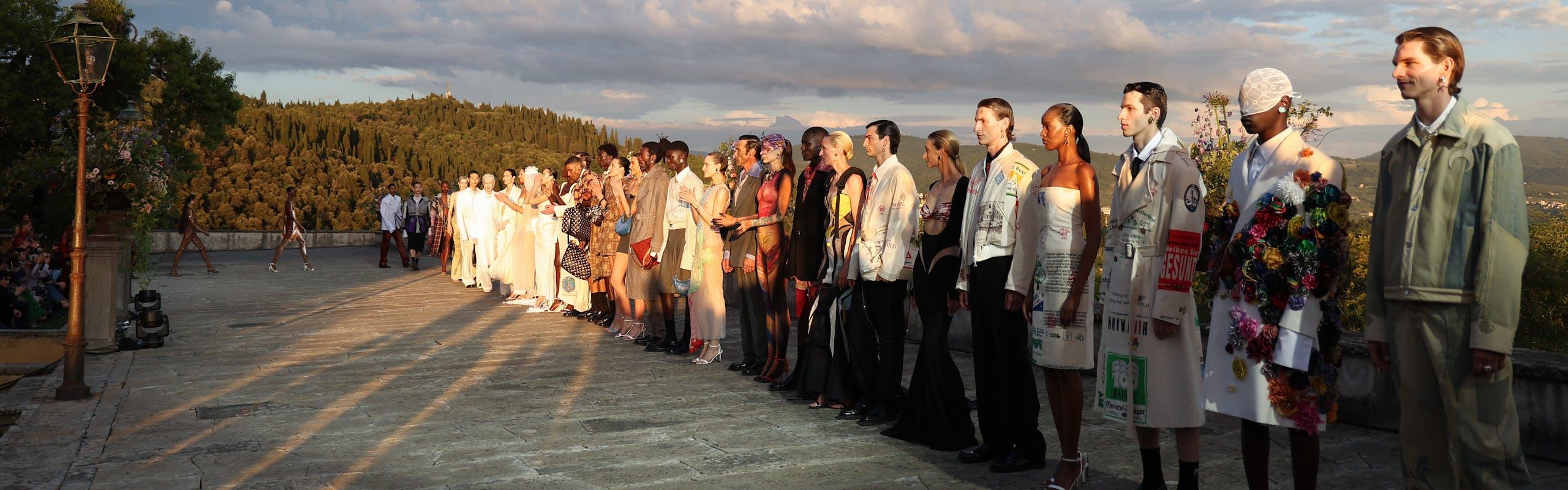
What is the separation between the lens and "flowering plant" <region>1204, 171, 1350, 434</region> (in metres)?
4.00

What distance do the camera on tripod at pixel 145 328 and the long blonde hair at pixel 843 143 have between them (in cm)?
A: 651

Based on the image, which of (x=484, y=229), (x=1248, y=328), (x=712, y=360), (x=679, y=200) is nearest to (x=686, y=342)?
(x=712, y=360)

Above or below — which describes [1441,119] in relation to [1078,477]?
above

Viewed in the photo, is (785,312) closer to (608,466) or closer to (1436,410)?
(608,466)

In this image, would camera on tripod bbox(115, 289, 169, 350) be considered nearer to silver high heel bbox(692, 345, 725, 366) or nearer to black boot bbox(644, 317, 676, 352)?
black boot bbox(644, 317, 676, 352)

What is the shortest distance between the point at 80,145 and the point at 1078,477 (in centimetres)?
692

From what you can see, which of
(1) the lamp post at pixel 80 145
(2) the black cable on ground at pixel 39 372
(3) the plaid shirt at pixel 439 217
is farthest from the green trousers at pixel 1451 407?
(3) the plaid shirt at pixel 439 217

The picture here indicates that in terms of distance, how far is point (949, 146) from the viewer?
6117mm

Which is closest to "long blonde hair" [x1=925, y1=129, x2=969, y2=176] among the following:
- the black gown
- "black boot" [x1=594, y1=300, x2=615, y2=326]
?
the black gown

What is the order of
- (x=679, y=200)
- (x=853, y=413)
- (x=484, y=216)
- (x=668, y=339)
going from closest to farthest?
(x=853, y=413) < (x=679, y=200) < (x=668, y=339) < (x=484, y=216)

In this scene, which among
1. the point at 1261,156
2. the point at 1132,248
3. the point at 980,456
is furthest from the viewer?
the point at 980,456

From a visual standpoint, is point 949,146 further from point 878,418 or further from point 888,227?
point 878,418

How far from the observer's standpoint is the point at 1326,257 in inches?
157

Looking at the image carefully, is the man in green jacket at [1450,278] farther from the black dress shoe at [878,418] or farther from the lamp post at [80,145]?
the lamp post at [80,145]
